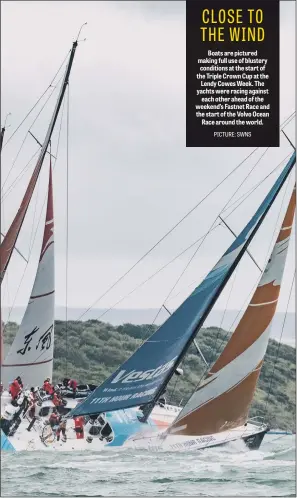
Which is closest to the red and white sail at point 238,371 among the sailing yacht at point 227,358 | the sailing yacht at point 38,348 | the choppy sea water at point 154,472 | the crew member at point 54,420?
the sailing yacht at point 227,358

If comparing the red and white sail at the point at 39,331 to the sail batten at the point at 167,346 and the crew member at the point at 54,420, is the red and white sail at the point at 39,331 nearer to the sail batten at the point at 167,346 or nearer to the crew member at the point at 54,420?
the crew member at the point at 54,420

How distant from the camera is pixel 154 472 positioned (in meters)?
13.6

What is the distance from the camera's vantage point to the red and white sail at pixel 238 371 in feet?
51.6

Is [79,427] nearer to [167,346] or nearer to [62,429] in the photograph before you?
[62,429]

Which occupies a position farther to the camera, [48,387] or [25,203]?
[48,387]

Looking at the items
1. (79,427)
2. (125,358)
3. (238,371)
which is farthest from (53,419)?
(125,358)

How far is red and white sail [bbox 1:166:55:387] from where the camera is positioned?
16.8 m

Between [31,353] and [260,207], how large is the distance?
4569 mm

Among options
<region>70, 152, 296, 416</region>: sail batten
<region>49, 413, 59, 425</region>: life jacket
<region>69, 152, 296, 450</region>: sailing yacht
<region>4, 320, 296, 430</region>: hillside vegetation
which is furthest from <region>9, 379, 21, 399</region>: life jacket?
<region>4, 320, 296, 430</region>: hillside vegetation

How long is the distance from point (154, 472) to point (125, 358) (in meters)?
6.75

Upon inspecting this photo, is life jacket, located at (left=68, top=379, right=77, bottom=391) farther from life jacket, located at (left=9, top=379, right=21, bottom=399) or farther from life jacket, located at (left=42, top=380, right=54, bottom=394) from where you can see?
life jacket, located at (left=9, top=379, right=21, bottom=399)

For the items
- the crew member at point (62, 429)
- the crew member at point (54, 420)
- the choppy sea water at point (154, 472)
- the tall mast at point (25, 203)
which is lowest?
the choppy sea water at point (154, 472)

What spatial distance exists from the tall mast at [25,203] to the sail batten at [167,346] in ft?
7.49

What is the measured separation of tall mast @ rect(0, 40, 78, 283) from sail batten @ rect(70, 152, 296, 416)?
2282 millimetres
